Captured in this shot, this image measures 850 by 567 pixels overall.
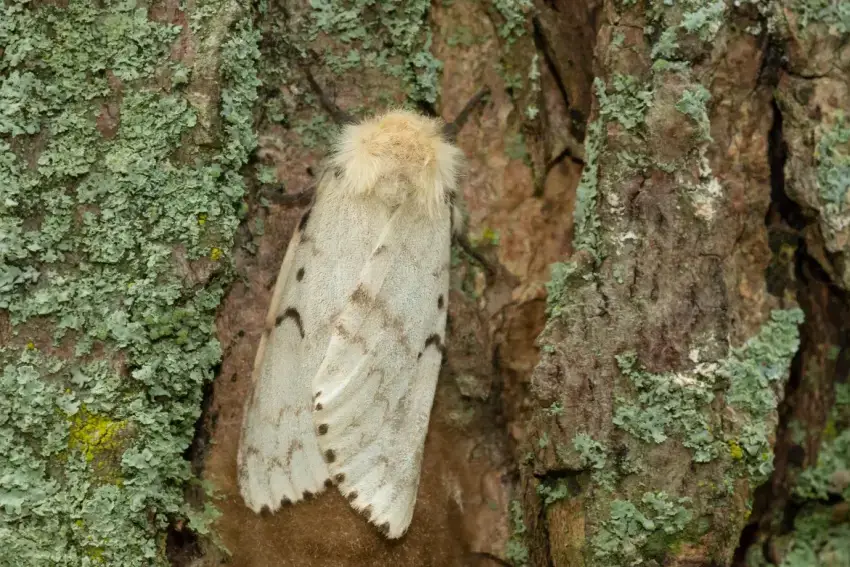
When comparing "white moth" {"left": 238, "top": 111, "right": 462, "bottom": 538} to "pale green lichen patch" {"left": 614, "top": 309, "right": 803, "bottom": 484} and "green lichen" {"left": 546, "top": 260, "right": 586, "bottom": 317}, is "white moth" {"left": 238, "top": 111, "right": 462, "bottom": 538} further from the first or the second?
"pale green lichen patch" {"left": 614, "top": 309, "right": 803, "bottom": 484}

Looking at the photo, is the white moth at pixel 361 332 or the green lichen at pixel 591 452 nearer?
the green lichen at pixel 591 452

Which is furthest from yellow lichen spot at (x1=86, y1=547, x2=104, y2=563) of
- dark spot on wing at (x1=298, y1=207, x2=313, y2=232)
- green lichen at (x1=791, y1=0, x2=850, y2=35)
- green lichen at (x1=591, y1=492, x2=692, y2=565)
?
green lichen at (x1=791, y1=0, x2=850, y2=35)

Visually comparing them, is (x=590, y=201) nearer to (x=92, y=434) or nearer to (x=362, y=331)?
(x=362, y=331)

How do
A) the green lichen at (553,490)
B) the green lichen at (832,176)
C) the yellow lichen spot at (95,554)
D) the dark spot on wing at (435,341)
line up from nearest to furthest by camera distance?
the yellow lichen spot at (95,554)
the green lichen at (553,490)
the green lichen at (832,176)
the dark spot on wing at (435,341)

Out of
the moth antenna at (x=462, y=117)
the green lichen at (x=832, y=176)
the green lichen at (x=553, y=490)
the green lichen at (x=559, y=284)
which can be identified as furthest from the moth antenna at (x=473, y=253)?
the green lichen at (x=832, y=176)

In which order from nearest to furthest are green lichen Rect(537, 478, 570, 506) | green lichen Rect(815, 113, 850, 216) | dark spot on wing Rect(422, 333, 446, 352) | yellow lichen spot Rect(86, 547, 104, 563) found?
yellow lichen spot Rect(86, 547, 104, 563) < green lichen Rect(537, 478, 570, 506) < green lichen Rect(815, 113, 850, 216) < dark spot on wing Rect(422, 333, 446, 352)

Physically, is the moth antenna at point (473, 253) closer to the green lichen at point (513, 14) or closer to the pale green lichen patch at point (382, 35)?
the pale green lichen patch at point (382, 35)

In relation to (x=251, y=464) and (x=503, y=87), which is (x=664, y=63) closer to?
(x=503, y=87)
